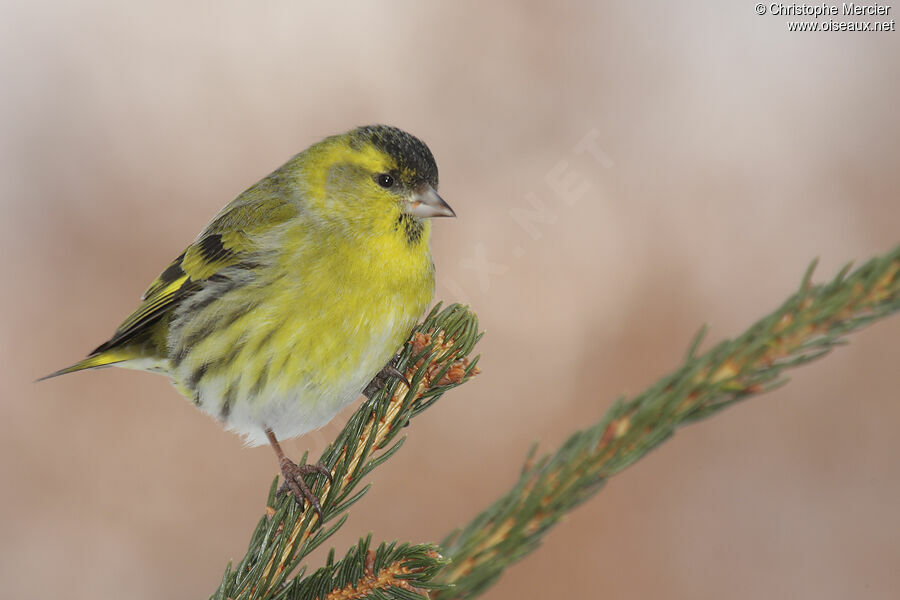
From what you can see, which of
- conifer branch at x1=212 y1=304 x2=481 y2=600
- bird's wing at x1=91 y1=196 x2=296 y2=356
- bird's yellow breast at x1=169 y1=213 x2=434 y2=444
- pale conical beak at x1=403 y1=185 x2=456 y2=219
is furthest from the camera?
bird's wing at x1=91 y1=196 x2=296 y2=356

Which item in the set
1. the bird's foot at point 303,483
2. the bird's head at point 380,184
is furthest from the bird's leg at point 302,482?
the bird's head at point 380,184

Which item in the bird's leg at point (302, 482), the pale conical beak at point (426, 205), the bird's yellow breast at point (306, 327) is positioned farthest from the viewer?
the pale conical beak at point (426, 205)

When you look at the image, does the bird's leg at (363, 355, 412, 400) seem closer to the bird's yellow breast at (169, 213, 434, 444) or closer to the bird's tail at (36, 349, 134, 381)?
the bird's yellow breast at (169, 213, 434, 444)

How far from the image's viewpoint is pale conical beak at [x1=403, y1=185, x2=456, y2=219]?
1.57 m

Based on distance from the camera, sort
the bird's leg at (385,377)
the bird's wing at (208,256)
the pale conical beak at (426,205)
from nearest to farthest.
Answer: the bird's leg at (385,377) < the pale conical beak at (426,205) < the bird's wing at (208,256)

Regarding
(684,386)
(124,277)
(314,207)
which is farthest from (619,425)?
(124,277)

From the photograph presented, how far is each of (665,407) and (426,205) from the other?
0.83 m

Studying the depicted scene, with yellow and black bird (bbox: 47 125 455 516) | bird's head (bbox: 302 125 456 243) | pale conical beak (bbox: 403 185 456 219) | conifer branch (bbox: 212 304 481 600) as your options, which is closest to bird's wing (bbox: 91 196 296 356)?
yellow and black bird (bbox: 47 125 455 516)

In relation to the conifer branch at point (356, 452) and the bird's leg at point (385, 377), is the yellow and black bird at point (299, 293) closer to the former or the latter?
the bird's leg at point (385, 377)

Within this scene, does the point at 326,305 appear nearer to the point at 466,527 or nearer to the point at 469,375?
the point at 469,375

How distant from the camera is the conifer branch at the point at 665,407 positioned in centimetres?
81

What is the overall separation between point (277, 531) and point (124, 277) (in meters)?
1.41

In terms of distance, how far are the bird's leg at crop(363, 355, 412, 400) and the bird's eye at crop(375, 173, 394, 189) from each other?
1.32ft

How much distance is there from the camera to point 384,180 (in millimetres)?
1650
